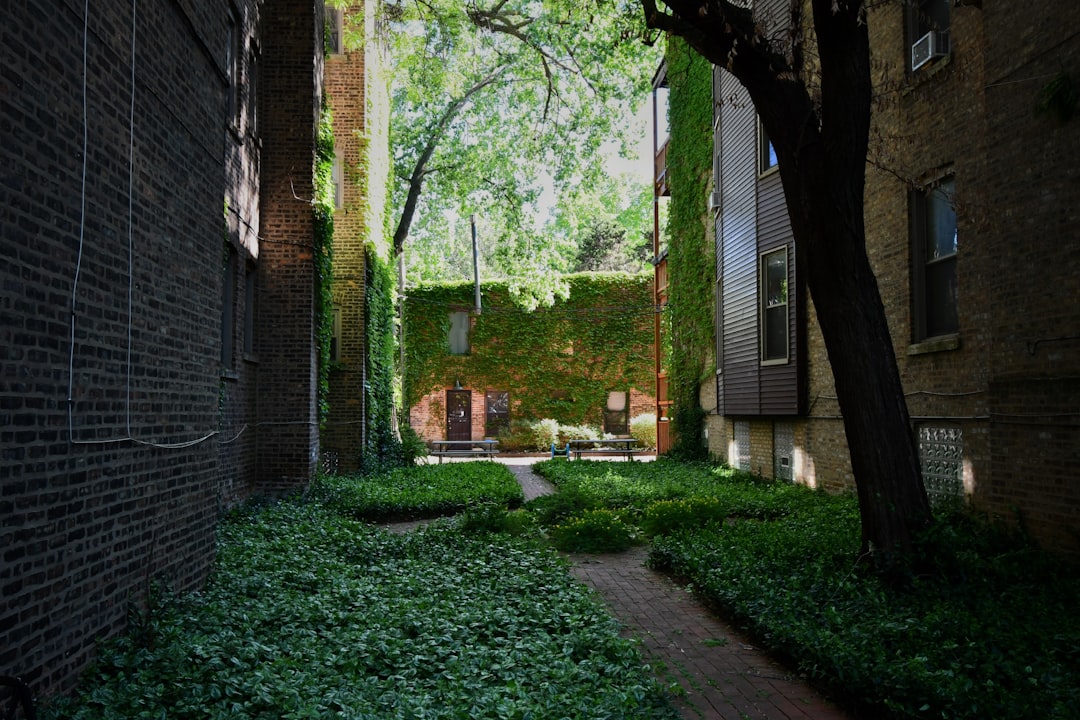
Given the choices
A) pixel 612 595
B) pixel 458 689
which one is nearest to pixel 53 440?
pixel 458 689

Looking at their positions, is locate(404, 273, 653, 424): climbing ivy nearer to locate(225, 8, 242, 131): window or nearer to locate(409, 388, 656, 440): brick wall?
locate(409, 388, 656, 440): brick wall

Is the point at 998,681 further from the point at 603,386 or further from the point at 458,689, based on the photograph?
the point at 603,386

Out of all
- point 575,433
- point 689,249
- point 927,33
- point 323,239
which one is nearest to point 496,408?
point 575,433

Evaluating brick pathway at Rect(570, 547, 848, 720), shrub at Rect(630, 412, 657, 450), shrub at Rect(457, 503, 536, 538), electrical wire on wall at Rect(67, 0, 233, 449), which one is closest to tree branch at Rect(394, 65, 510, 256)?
shrub at Rect(630, 412, 657, 450)

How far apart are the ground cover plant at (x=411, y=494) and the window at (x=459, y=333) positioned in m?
15.2

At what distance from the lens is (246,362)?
1271cm

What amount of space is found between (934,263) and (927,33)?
2.80 metres

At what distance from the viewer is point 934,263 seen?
10117mm

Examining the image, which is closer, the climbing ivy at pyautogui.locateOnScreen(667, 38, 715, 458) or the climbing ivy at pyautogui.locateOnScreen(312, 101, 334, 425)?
the climbing ivy at pyautogui.locateOnScreen(312, 101, 334, 425)

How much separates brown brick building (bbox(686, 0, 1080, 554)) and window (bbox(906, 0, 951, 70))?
0.02 metres

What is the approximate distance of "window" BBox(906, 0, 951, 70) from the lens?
967cm

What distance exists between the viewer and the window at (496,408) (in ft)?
108

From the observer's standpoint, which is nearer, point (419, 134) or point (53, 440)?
point (53, 440)

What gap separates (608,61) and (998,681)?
19.5m
